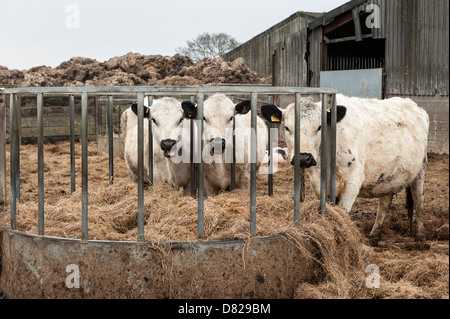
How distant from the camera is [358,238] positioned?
4.93m

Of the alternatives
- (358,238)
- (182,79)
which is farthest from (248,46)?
(358,238)

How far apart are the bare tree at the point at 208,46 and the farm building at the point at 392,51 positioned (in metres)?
15.2

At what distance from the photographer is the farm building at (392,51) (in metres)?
A: 13.7

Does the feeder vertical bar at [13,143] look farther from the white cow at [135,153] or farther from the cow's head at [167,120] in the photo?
the cow's head at [167,120]

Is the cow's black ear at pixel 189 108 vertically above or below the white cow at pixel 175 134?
above

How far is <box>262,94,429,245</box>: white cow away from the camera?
5664 mm

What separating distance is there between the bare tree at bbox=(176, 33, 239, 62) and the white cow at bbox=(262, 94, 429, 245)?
26.1m

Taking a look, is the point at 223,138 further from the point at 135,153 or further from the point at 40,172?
the point at 40,172

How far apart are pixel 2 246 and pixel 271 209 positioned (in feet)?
7.72

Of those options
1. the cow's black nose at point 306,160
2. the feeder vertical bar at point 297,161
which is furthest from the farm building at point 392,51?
the feeder vertical bar at point 297,161

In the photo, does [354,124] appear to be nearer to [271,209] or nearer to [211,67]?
[271,209]
